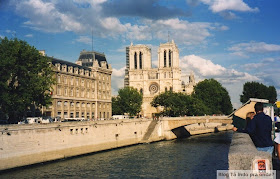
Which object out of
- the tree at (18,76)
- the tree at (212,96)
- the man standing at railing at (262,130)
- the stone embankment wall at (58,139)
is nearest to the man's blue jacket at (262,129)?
the man standing at railing at (262,130)

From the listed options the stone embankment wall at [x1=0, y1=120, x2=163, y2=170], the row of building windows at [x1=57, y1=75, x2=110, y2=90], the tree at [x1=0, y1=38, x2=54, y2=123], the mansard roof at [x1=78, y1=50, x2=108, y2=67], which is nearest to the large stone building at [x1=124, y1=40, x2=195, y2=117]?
the row of building windows at [x1=57, y1=75, x2=110, y2=90]

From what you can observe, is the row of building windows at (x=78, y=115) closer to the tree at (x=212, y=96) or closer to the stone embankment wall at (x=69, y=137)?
the stone embankment wall at (x=69, y=137)

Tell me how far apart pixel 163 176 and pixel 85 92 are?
50.2 metres

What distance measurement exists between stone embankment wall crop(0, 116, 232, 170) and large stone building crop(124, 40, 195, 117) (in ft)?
199

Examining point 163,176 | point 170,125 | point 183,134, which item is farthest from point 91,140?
point 183,134

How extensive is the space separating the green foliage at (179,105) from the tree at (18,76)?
5420cm

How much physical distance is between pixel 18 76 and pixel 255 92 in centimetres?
8519

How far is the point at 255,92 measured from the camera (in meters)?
110

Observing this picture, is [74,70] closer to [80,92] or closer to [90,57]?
[80,92]

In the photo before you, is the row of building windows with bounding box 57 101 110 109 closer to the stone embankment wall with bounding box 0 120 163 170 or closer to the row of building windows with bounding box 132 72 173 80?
the stone embankment wall with bounding box 0 120 163 170

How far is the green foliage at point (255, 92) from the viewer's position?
11000cm

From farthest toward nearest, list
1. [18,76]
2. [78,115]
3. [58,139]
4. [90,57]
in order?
[90,57] → [78,115] → [18,76] → [58,139]

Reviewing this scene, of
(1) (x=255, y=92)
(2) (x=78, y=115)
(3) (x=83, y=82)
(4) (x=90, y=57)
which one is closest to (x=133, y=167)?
(2) (x=78, y=115)

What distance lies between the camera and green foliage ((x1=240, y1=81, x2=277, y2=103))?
361 feet
